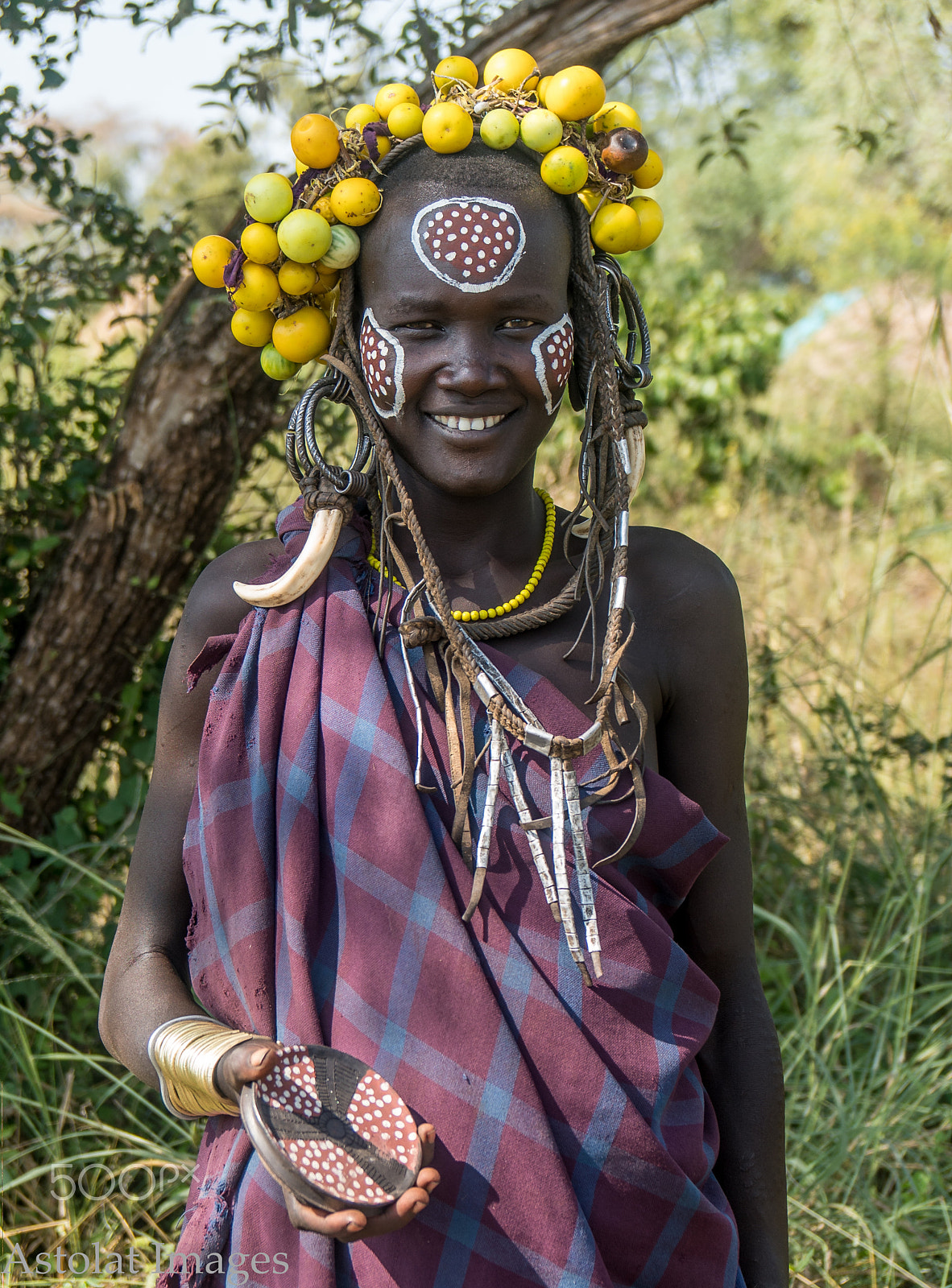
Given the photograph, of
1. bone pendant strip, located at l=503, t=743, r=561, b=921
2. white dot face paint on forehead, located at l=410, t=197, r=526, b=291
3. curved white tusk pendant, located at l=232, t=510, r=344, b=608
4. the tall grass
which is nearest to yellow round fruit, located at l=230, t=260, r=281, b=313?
white dot face paint on forehead, located at l=410, t=197, r=526, b=291

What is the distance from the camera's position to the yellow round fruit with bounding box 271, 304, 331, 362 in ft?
5.34

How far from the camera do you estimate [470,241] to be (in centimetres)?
149

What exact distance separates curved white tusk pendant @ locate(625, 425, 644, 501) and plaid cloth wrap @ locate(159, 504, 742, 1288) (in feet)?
1.16

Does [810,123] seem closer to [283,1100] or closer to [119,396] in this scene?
[119,396]

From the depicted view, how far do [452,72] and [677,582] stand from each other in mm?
771

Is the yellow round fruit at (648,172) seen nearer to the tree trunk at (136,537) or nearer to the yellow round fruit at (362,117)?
the yellow round fruit at (362,117)

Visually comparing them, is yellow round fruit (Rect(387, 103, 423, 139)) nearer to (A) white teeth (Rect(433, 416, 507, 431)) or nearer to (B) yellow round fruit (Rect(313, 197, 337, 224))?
(B) yellow round fruit (Rect(313, 197, 337, 224))

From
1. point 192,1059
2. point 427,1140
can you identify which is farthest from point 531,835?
point 192,1059

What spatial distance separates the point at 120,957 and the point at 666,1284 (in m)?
0.80

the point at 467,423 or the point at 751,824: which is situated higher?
the point at 467,423

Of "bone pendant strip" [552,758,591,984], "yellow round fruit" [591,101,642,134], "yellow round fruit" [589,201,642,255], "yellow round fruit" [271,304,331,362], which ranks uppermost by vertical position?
"yellow round fruit" [591,101,642,134]

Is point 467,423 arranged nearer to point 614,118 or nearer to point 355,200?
point 355,200

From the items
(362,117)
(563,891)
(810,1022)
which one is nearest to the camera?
(563,891)

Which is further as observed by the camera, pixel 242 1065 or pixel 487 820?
pixel 487 820
